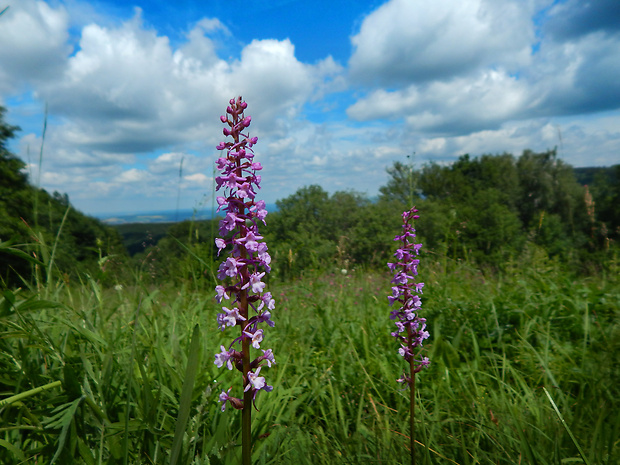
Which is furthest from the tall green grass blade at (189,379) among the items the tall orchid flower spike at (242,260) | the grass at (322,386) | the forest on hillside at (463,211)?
the forest on hillside at (463,211)

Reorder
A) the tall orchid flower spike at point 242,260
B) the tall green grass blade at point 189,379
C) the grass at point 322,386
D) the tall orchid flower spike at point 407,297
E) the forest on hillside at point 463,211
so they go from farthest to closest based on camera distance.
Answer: the forest on hillside at point 463,211, the tall orchid flower spike at point 407,297, the grass at point 322,386, the tall orchid flower spike at point 242,260, the tall green grass blade at point 189,379

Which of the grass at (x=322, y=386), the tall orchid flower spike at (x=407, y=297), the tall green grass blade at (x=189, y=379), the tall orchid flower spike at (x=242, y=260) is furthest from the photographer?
the tall orchid flower spike at (x=407, y=297)

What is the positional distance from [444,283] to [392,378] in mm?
2040

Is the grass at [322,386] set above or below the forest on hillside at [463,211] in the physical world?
below

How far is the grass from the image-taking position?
1.69m

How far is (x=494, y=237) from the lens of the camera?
44031 mm

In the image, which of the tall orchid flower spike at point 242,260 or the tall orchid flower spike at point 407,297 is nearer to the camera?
the tall orchid flower spike at point 242,260

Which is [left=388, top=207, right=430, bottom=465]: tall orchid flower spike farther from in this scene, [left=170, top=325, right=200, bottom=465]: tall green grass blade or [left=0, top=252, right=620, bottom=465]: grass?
[left=170, top=325, right=200, bottom=465]: tall green grass blade

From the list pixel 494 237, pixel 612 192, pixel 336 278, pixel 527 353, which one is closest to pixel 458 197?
pixel 494 237

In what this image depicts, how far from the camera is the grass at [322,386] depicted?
1688 millimetres

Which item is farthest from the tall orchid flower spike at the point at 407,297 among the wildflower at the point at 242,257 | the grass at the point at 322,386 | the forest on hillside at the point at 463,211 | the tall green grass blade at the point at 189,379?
the forest on hillside at the point at 463,211

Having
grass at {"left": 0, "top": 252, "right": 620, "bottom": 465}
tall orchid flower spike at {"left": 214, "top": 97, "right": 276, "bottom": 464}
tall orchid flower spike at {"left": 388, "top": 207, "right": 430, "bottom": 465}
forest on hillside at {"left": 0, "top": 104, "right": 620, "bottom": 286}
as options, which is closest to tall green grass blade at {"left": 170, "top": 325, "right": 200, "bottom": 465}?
grass at {"left": 0, "top": 252, "right": 620, "bottom": 465}

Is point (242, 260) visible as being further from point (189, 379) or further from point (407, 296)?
point (407, 296)

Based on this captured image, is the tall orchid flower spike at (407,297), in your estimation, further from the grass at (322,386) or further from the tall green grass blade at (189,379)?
the tall green grass blade at (189,379)
